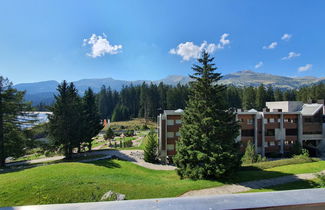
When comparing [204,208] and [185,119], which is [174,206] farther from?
[185,119]

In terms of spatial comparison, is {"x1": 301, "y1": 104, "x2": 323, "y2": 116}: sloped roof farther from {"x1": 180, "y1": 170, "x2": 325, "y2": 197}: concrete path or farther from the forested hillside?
the forested hillside

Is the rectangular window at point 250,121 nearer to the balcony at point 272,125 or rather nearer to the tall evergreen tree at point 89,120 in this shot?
the balcony at point 272,125

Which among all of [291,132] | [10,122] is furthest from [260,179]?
[10,122]

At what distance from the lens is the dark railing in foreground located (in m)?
1.38

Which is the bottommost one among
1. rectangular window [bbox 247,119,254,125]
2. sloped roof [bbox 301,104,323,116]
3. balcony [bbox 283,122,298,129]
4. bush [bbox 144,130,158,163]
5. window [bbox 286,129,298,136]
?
bush [bbox 144,130,158,163]

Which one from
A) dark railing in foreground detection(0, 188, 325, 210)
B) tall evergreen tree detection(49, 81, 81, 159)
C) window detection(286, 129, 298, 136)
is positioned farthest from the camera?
window detection(286, 129, 298, 136)

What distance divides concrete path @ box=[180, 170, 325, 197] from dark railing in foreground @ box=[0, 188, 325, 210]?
1221cm

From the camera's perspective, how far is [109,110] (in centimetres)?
10425

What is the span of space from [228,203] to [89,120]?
114 feet

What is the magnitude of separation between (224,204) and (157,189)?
41.0ft

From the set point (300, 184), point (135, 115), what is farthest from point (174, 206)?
point (135, 115)

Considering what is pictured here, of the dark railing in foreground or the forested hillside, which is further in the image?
the forested hillside

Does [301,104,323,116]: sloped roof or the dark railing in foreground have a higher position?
[301,104,323,116]: sloped roof

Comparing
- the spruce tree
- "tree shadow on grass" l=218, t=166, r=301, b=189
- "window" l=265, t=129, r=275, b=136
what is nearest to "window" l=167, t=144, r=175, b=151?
the spruce tree
